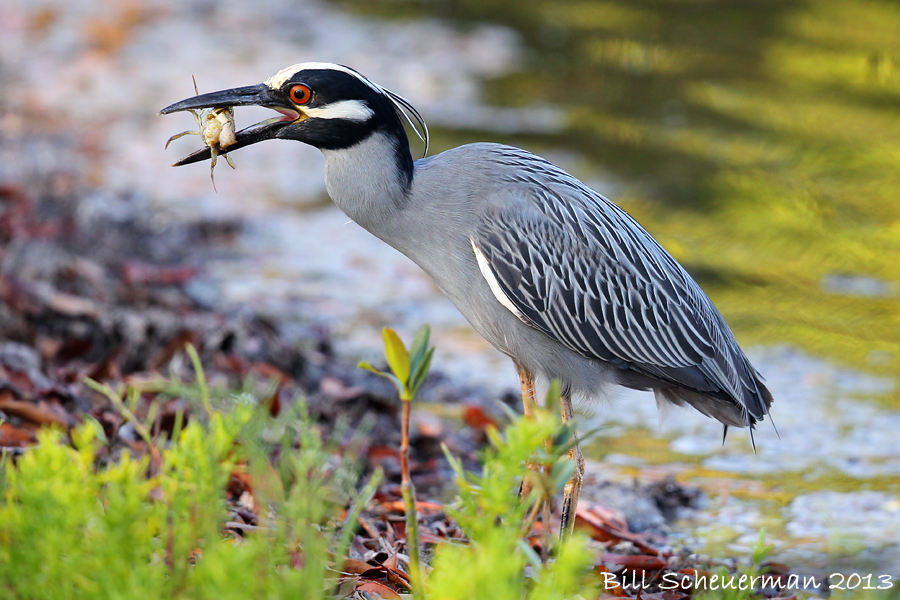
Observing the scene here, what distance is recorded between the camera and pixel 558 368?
4.19 metres

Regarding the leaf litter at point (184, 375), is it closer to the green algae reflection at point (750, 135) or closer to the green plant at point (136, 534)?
the green plant at point (136, 534)

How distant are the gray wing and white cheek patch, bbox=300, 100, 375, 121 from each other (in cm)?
65

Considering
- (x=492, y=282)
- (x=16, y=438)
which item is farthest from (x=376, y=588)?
(x=16, y=438)

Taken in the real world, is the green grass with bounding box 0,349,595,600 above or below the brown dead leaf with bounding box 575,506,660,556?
above

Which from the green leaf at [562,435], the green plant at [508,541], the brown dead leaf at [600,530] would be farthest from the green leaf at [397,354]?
the brown dead leaf at [600,530]

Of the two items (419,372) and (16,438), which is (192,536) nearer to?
(419,372)

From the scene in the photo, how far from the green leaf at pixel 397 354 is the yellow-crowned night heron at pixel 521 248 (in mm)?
1565

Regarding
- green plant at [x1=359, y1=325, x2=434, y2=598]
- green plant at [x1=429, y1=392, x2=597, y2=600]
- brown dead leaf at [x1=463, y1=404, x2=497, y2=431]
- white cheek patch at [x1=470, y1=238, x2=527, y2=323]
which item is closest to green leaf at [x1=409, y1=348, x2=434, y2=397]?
green plant at [x1=359, y1=325, x2=434, y2=598]

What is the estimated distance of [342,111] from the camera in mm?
3963

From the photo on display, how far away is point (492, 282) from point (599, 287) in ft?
1.80

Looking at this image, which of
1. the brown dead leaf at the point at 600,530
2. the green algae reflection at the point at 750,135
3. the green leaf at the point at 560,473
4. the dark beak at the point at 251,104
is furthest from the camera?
the green algae reflection at the point at 750,135

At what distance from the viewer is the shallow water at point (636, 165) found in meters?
5.53

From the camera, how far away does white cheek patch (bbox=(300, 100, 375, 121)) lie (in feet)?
13.0

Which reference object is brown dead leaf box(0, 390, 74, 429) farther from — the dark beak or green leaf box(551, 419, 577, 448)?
green leaf box(551, 419, 577, 448)
